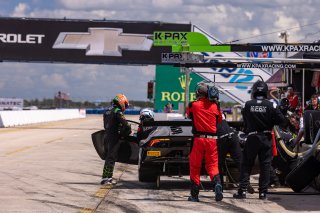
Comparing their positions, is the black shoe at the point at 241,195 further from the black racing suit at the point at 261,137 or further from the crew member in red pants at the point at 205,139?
the crew member in red pants at the point at 205,139

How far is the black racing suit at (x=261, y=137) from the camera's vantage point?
9.84 metres

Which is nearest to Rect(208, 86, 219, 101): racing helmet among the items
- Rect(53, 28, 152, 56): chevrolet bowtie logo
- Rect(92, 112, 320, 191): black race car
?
Rect(92, 112, 320, 191): black race car

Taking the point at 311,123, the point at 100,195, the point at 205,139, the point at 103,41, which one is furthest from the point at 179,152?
the point at 103,41

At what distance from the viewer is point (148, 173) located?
11102 millimetres

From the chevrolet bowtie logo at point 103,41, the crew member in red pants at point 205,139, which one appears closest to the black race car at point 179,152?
the crew member in red pants at point 205,139

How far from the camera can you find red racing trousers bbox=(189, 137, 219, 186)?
953 cm

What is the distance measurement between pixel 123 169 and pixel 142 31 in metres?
26.7

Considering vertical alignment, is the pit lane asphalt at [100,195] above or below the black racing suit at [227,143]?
below

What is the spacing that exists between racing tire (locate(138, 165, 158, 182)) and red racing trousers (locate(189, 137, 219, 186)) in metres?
1.46

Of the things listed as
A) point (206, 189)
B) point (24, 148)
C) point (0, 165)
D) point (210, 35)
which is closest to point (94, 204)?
point (206, 189)

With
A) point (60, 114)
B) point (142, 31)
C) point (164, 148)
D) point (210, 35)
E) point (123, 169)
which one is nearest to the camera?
point (164, 148)

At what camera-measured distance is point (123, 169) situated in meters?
15.3

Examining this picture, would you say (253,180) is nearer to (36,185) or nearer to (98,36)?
(36,185)

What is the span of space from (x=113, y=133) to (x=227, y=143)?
2462 millimetres
